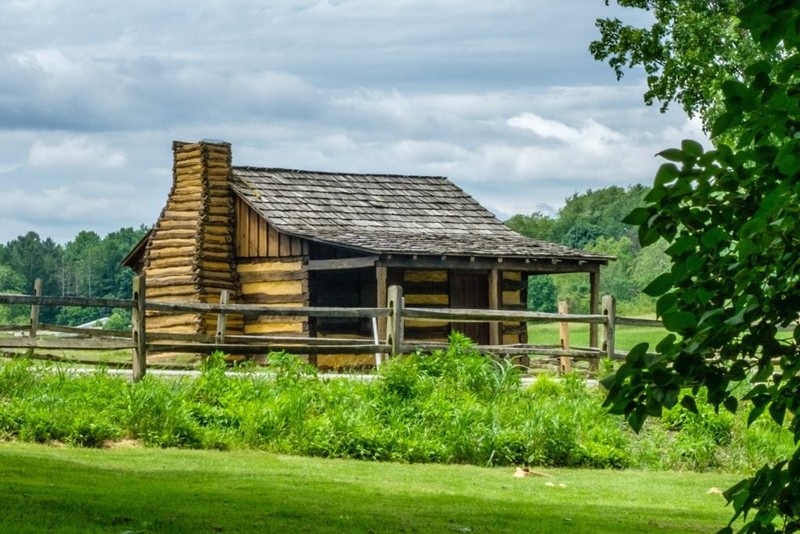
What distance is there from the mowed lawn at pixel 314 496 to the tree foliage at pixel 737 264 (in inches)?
162

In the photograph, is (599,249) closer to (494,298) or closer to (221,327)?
(494,298)

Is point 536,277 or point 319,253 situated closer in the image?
point 319,253

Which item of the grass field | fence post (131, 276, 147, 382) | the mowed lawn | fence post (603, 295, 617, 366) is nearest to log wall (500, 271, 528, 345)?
fence post (603, 295, 617, 366)

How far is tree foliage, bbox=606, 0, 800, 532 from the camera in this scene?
3.87 metres

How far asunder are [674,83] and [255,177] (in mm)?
10784

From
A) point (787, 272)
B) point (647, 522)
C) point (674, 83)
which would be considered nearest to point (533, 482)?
point (647, 522)

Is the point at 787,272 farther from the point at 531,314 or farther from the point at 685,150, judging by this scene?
the point at 531,314

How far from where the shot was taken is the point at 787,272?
13.7ft

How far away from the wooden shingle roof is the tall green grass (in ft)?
34.5

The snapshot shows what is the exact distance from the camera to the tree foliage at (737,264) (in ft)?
12.7

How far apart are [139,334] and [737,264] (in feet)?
40.3

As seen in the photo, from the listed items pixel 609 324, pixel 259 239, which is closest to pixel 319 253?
pixel 259 239

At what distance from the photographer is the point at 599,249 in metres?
87.5

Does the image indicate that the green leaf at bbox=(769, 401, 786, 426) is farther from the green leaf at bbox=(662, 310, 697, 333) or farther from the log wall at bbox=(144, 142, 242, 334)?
the log wall at bbox=(144, 142, 242, 334)
